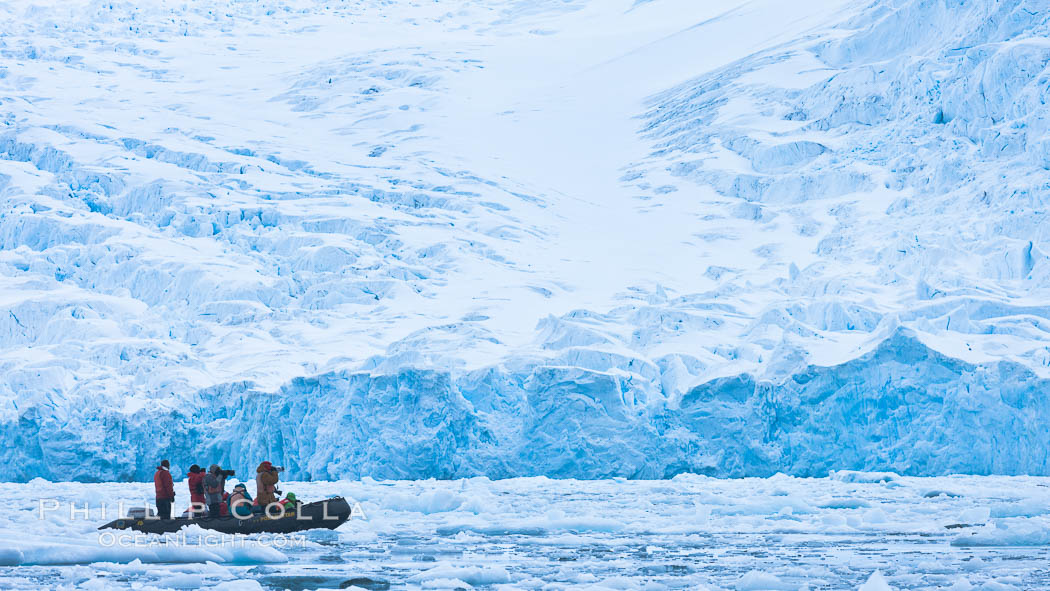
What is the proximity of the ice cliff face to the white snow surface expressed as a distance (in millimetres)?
3875

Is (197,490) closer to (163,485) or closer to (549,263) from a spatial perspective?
(163,485)

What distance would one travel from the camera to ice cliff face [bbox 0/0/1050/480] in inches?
858

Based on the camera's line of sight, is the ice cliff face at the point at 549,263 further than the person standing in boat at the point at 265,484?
Yes

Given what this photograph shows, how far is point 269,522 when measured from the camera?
12188 mm

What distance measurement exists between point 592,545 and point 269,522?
3.27 meters

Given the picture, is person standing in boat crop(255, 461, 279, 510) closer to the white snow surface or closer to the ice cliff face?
the white snow surface

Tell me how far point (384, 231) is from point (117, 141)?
10.4 m

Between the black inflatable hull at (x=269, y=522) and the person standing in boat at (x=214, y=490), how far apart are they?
0.55 ft

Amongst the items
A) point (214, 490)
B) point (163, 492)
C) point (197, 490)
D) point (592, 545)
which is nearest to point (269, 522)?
point (214, 490)

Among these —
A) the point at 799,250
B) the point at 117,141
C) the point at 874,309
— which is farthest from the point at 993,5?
the point at 117,141

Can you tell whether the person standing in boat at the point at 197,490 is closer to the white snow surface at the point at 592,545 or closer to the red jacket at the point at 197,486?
the red jacket at the point at 197,486

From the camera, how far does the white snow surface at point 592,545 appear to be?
8.72m

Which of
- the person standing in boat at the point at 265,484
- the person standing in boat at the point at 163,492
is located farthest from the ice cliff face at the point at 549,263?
the person standing in boat at the point at 163,492

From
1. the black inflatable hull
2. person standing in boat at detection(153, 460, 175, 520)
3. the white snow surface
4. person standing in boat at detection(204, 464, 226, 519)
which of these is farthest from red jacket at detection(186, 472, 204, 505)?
the white snow surface
